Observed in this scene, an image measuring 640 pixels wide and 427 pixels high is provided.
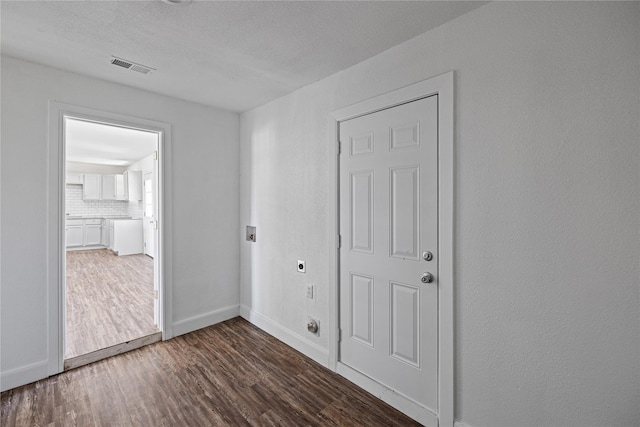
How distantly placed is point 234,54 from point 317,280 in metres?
1.95

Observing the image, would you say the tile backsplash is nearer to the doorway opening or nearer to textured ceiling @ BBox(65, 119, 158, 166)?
the doorway opening

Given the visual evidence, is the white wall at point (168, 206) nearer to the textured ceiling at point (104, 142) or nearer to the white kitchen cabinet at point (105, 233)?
the textured ceiling at point (104, 142)

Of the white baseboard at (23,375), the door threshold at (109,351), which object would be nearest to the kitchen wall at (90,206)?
the door threshold at (109,351)

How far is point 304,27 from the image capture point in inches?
70.6

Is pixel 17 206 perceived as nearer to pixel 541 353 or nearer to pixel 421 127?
pixel 421 127

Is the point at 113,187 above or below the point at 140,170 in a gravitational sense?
below

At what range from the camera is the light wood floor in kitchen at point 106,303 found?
2848 millimetres

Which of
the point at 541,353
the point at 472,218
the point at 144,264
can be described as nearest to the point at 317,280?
the point at 472,218

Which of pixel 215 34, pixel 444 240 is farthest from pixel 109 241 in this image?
pixel 444 240

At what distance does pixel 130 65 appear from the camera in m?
2.28

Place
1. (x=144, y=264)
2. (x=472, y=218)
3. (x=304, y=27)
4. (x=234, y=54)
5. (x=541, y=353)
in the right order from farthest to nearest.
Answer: (x=144, y=264), (x=234, y=54), (x=304, y=27), (x=472, y=218), (x=541, y=353)

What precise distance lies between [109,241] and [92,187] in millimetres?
1623

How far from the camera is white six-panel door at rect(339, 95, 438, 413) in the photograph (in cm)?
183

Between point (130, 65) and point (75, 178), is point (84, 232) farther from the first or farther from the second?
point (130, 65)
